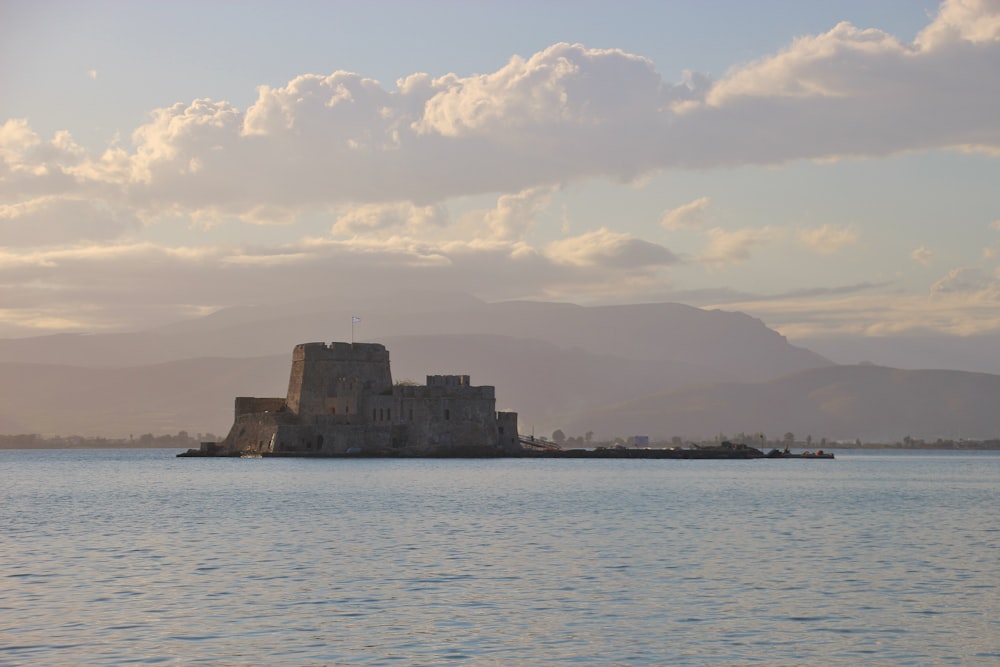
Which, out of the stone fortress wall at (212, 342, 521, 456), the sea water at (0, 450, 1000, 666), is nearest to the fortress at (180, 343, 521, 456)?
the stone fortress wall at (212, 342, 521, 456)

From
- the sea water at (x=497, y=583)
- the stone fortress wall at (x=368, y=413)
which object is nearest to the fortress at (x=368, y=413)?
the stone fortress wall at (x=368, y=413)

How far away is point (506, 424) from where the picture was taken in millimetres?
146000

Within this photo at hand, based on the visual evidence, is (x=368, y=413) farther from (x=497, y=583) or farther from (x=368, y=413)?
(x=497, y=583)

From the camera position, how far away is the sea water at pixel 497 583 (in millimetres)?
24609

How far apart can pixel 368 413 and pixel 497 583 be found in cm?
10394

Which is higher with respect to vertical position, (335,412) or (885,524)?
(335,412)

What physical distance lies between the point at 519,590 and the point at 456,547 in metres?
Answer: 10.3

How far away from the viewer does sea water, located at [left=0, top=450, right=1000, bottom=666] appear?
24609mm

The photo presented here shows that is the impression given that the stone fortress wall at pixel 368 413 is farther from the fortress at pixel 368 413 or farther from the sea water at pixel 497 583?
the sea water at pixel 497 583

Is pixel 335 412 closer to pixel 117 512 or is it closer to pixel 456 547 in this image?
pixel 117 512

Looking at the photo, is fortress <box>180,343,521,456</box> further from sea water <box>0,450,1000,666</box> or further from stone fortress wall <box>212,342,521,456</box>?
sea water <box>0,450,1000,666</box>

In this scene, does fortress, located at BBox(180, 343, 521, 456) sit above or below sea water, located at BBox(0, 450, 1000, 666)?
above

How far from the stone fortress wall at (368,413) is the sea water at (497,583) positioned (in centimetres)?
6795

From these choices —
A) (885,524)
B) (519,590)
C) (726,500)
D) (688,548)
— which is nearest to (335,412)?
(726,500)
